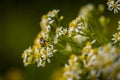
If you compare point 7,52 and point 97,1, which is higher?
point 97,1

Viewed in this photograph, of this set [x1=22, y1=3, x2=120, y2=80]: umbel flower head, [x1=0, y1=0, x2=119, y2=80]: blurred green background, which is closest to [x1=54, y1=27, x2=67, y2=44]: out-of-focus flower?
[x1=22, y1=3, x2=120, y2=80]: umbel flower head

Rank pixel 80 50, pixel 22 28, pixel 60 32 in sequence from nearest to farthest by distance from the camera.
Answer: pixel 60 32
pixel 80 50
pixel 22 28

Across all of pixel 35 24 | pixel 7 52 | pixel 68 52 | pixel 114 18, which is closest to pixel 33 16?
pixel 35 24

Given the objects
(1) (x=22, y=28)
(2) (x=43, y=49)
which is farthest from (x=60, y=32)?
(1) (x=22, y=28)

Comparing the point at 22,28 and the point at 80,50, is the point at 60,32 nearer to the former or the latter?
the point at 80,50

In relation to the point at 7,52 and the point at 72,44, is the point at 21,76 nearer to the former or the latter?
the point at 7,52

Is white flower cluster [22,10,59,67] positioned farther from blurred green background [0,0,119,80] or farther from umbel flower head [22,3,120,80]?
blurred green background [0,0,119,80]

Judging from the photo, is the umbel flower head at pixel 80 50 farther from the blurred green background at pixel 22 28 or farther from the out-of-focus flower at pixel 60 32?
the blurred green background at pixel 22 28

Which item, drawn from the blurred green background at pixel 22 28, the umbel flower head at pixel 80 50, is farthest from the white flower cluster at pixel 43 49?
the blurred green background at pixel 22 28
